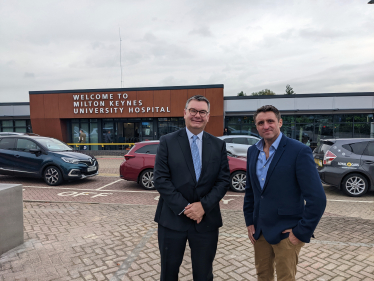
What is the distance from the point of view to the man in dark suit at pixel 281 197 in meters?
1.95

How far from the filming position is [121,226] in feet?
15.4

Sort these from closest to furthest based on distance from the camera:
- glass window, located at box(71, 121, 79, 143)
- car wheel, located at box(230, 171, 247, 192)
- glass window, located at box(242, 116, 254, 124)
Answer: car wheel, located at box(230, 171, 247, 192) → glass window, located at box(242, 116, 254, 124) → glass window, located at box(71, 121, 79, 143)

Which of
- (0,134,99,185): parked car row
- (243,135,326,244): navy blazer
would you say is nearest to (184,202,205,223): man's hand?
(243,135,326,244): navy blazer

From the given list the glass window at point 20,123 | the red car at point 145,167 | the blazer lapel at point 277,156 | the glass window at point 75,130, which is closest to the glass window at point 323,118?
the red car at point 145,167

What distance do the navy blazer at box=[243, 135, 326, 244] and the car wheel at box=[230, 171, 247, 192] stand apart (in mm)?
5675

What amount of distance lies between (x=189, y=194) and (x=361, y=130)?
22841 millimetres

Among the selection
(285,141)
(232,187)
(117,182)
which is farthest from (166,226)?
(117,182)

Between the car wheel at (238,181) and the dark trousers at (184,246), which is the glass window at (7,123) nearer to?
the car wheel at (238,181)

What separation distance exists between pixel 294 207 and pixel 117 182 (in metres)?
8.10

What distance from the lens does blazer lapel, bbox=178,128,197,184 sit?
2.24 metres

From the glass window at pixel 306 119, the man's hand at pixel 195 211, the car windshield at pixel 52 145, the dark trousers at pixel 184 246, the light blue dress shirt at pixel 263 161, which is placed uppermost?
the glass window at pixel 306 119

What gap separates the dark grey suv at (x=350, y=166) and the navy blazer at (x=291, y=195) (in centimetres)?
605

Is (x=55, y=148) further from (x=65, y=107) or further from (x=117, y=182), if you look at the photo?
(x=65, y=107)

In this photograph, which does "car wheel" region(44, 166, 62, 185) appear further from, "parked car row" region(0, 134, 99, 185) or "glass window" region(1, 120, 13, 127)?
"glass window" region(1, 120, 13, 127)
